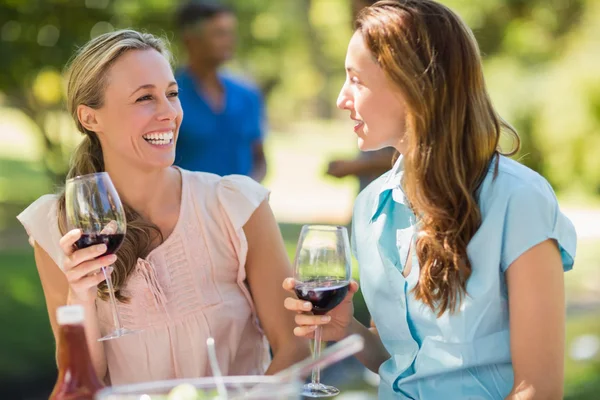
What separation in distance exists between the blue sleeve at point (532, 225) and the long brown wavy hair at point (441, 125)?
96 millimetres

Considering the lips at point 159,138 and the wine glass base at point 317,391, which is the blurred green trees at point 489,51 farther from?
the wine glass base at point 317,391

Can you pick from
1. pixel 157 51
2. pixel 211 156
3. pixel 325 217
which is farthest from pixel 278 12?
pixel 157 51

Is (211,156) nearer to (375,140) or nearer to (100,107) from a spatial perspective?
(100,107)

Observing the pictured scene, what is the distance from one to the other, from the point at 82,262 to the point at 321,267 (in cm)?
58

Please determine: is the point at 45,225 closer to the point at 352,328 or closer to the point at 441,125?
the point at 352,328

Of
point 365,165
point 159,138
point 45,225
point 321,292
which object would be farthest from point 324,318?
point 365,165

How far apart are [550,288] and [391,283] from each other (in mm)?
451

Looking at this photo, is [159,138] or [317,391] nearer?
[317,391]

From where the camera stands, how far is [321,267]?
77.4 inches

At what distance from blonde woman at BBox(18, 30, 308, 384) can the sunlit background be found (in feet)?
1.36

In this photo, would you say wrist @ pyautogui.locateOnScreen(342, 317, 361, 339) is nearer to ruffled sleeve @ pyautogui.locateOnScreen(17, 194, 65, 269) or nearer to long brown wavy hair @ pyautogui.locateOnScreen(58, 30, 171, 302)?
long brown wavy hair @ pyautogui.locateOnScreen(58, 30, 171, 302)

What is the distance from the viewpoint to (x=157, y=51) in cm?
250

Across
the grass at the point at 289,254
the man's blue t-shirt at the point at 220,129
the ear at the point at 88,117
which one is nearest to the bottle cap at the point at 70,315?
the ear at the point at 88,117

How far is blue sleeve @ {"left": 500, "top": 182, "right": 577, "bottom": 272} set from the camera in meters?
1.88
